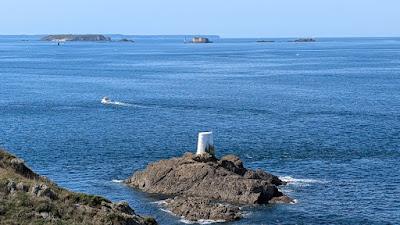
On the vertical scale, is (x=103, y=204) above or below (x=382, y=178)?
above

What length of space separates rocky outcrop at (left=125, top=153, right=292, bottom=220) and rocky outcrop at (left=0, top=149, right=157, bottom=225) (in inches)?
691

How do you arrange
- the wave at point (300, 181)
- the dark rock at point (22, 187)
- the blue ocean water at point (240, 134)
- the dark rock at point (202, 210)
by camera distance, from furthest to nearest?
the wave at point (300, 181), the blue ocean water at point (240, 134), the dark rock at point (202, 210), the dark rock at point (22, 187)

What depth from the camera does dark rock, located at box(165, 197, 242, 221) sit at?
5531cm

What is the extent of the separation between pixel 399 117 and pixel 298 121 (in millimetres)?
16552

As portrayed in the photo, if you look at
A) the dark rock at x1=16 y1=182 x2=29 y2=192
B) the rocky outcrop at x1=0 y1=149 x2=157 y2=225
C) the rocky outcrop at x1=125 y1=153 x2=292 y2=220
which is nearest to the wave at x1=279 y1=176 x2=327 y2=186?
the rocky outcrop at x1=125 y1=153 x2=292 y2=220

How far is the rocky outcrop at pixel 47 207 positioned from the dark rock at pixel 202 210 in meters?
13.4

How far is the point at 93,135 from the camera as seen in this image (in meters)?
93.8

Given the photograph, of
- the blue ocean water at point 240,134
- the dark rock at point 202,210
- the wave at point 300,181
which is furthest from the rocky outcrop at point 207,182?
the blue ocean water at point 240,134

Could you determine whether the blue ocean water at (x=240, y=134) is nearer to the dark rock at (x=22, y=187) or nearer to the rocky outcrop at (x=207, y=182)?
the rocky outcrop at (x=207, y=182)

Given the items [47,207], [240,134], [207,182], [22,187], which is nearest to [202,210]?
[207,182]

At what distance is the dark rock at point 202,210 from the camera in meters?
55.3

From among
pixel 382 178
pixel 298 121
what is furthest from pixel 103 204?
pixel 298 121

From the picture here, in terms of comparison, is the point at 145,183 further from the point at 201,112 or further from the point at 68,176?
the point at 201,112

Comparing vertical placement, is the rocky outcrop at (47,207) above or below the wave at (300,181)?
above
